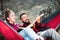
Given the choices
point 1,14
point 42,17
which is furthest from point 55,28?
point 1,14

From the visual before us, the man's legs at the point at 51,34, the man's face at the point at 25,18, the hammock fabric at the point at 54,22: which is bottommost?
the man's legs at the point at 51,34

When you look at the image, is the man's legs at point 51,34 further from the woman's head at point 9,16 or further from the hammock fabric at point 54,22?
the woman's head at point 9,16

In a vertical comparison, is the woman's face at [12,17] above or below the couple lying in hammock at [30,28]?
above

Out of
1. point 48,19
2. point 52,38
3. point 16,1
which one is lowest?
point 52,38

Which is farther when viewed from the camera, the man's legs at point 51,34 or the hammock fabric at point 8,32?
the man's legs at point 51,34

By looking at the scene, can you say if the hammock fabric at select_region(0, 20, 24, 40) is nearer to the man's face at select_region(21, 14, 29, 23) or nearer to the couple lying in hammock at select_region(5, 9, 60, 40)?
the couple lying in hammock at select_region(5, 9, 60, 40)

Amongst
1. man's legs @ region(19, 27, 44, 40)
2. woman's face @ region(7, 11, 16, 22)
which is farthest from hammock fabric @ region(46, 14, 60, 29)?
woman's face @ region(7, 11, 16, 22)

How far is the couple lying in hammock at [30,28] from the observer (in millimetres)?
2270

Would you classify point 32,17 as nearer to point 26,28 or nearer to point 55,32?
point 26,28

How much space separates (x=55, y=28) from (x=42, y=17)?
192 millimetres

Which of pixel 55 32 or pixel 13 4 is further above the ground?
pixel 13 4

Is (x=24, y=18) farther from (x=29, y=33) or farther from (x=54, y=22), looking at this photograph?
(x=54, y=22)

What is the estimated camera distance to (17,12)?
2285mm

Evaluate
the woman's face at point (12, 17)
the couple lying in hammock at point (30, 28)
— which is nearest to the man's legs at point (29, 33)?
the couple lying in hammock at point (30, 28)
